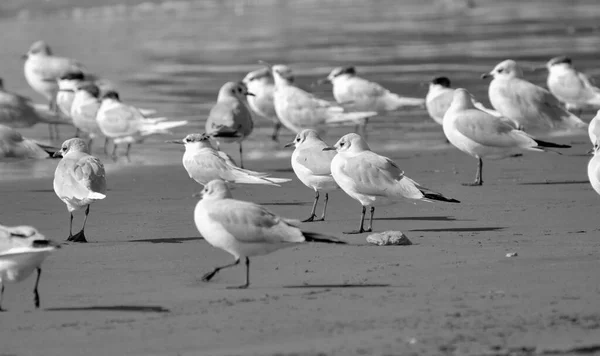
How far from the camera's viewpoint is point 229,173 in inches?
394

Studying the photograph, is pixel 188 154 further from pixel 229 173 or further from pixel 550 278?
pixel 550 278

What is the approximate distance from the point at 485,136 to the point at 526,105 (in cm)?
244

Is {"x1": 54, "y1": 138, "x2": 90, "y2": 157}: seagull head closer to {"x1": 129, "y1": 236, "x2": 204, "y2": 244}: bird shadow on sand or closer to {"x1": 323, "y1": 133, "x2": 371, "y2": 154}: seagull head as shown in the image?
{"x1": 129, "y1": 236, "x2": 204, "y2": 244}: bird shadow on sand

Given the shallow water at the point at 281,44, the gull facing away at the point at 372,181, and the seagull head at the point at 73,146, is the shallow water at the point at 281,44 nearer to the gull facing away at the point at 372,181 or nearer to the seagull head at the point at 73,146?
the seagull head at the point at 73,146

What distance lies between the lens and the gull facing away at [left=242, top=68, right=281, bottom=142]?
635 inches

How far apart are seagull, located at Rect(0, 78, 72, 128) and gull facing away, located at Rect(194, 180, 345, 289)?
827cm

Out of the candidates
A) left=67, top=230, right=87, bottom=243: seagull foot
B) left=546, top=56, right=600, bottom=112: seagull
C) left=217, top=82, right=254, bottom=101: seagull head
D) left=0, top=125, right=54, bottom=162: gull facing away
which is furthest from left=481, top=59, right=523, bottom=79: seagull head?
left=67, top=230, right=87, bottom=243: seagull foot

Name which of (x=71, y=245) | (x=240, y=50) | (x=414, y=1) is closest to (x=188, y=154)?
(x=71, y=245)

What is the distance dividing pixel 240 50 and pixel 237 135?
12108mm

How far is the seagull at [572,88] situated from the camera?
15.7 m

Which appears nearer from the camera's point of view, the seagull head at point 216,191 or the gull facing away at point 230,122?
the seagull head at point 216,191

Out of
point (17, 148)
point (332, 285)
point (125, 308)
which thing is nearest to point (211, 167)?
point (17, 148)

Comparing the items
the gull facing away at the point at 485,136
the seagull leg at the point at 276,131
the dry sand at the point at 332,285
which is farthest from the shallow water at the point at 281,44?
the dry sand at the point at 332,285

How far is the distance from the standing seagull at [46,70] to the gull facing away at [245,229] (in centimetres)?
1263
